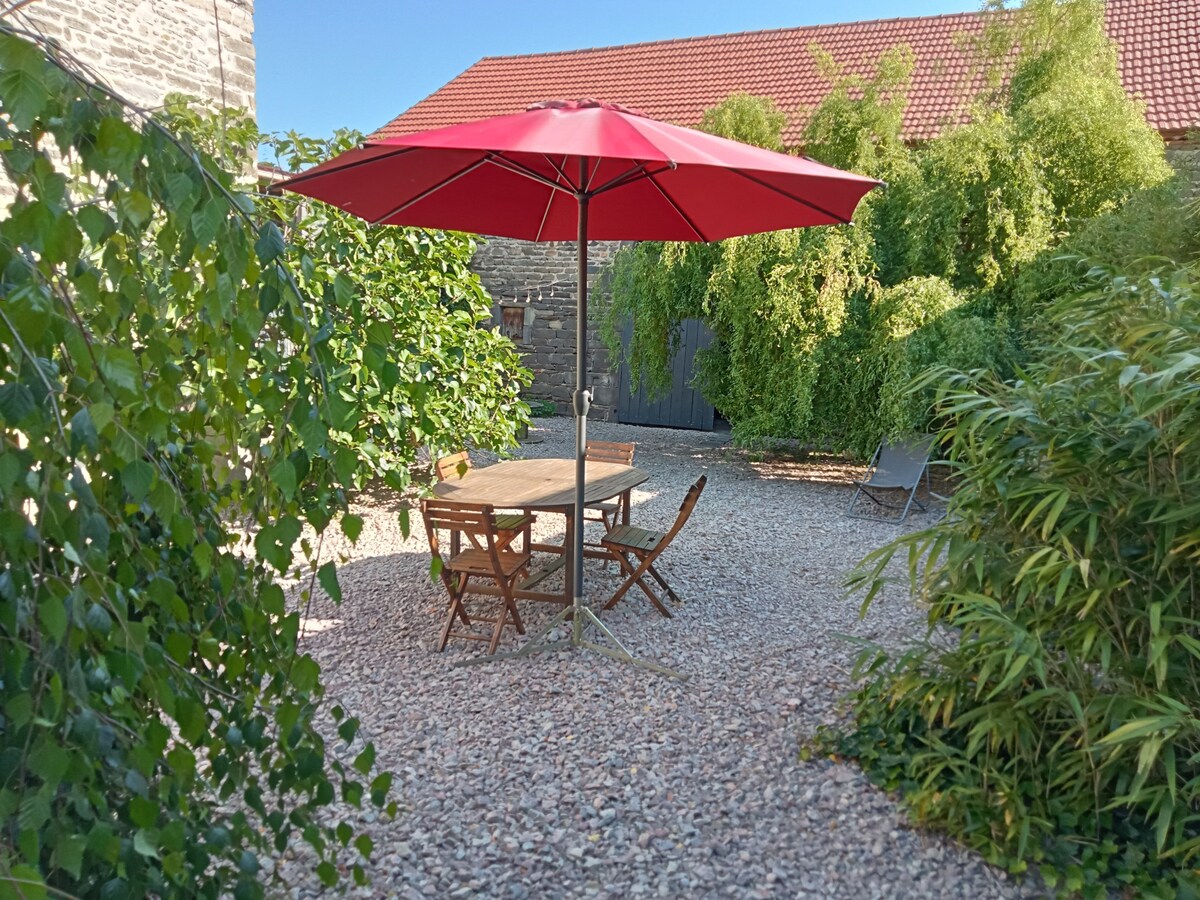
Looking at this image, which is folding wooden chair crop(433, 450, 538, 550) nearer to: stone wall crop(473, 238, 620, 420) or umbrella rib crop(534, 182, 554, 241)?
umbrella rib crop(534, 182, 554, 241)

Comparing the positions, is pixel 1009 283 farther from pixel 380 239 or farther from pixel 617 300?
A: pixel 380 239

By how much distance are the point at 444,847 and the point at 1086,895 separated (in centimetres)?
186

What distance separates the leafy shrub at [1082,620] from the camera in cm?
253

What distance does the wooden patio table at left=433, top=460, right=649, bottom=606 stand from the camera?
438 cm

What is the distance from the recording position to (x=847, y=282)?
8.59 m

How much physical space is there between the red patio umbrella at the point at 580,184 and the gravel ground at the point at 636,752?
0.58 metres

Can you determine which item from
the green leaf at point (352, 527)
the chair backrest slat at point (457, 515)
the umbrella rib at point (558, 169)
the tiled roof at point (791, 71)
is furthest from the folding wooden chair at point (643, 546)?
the tiled roof at point (791, 71)

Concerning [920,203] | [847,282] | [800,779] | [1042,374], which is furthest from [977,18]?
[800,779]

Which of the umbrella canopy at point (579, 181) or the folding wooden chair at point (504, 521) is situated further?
the folding wooden chair at point (504, 521)

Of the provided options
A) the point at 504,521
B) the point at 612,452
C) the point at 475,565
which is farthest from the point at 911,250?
the point at 475,565

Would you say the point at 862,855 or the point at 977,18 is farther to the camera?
the point at 977,18

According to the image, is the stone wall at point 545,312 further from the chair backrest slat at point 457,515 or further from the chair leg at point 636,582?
the chair backrest slat at point 457,515

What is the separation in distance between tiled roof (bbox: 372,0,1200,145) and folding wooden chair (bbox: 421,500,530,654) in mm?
8241

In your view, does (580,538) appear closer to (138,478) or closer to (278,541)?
(278,541)
